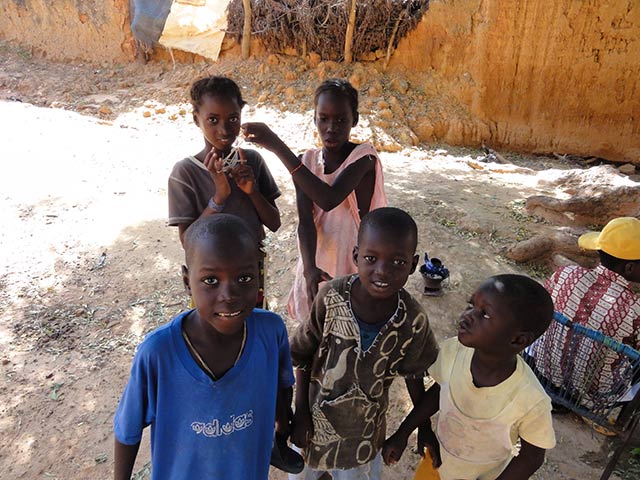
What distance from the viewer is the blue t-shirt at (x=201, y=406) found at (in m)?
1.13

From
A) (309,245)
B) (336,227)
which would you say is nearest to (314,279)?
(309,245)

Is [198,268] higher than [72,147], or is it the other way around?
[198,268]

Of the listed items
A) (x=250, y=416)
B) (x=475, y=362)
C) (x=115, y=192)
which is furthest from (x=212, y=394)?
(x=115, y=192)

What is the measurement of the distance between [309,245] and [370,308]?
0.53 meters

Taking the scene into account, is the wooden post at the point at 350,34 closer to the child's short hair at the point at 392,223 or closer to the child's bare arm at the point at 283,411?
the child's short hair at the point at 392,223

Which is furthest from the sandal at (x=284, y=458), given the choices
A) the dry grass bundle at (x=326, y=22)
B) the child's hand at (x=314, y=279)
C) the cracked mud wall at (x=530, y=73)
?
the dry grass bundle at (x=326, y=22)

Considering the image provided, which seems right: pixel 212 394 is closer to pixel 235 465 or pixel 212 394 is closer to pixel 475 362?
pixel 235 465

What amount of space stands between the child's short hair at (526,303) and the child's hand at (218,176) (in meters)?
1.02

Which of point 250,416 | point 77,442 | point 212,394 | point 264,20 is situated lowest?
point 77,442

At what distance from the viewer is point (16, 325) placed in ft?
10.1

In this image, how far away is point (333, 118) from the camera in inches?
68.5

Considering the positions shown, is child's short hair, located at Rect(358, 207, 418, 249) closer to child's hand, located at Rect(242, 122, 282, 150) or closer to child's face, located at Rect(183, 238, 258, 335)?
child's face, located at Rect(183, 238, 258, 335)

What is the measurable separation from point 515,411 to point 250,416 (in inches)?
31.4

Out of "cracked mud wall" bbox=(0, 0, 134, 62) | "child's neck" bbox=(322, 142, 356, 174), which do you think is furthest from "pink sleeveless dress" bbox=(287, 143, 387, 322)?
"cracked mud wall" bbox=(0, 0, 134, 62)
